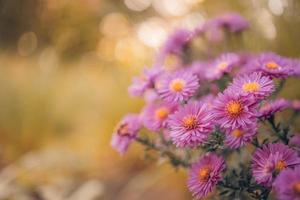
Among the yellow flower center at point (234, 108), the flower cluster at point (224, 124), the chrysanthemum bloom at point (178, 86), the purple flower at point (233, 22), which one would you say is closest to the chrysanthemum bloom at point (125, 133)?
the flower cluster at point (224, 124)

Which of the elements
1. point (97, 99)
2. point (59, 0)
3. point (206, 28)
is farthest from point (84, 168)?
point (59, 0)

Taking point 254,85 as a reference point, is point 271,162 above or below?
below

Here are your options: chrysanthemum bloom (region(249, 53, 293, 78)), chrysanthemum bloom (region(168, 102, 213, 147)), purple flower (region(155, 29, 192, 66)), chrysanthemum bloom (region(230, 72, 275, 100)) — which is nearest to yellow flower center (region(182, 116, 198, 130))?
chrysanthemum bloom (region(168, 102, 213, 147))

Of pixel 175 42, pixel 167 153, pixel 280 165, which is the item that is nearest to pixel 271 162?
pixel 280 165

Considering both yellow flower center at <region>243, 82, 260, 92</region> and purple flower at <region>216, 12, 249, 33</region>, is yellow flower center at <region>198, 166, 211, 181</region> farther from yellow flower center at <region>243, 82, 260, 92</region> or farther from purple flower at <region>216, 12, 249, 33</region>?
purple flower at <region>216, 12, 249, 33</region>

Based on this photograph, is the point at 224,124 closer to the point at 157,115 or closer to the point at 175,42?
the point at 157,115

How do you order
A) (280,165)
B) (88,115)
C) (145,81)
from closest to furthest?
(280,165)
(145,81)
(88,115)

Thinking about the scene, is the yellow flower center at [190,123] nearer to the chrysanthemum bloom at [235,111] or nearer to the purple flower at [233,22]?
the chrysanthemum bloom at [235,111]

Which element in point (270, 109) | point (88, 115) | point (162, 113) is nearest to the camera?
point (270, 109)
